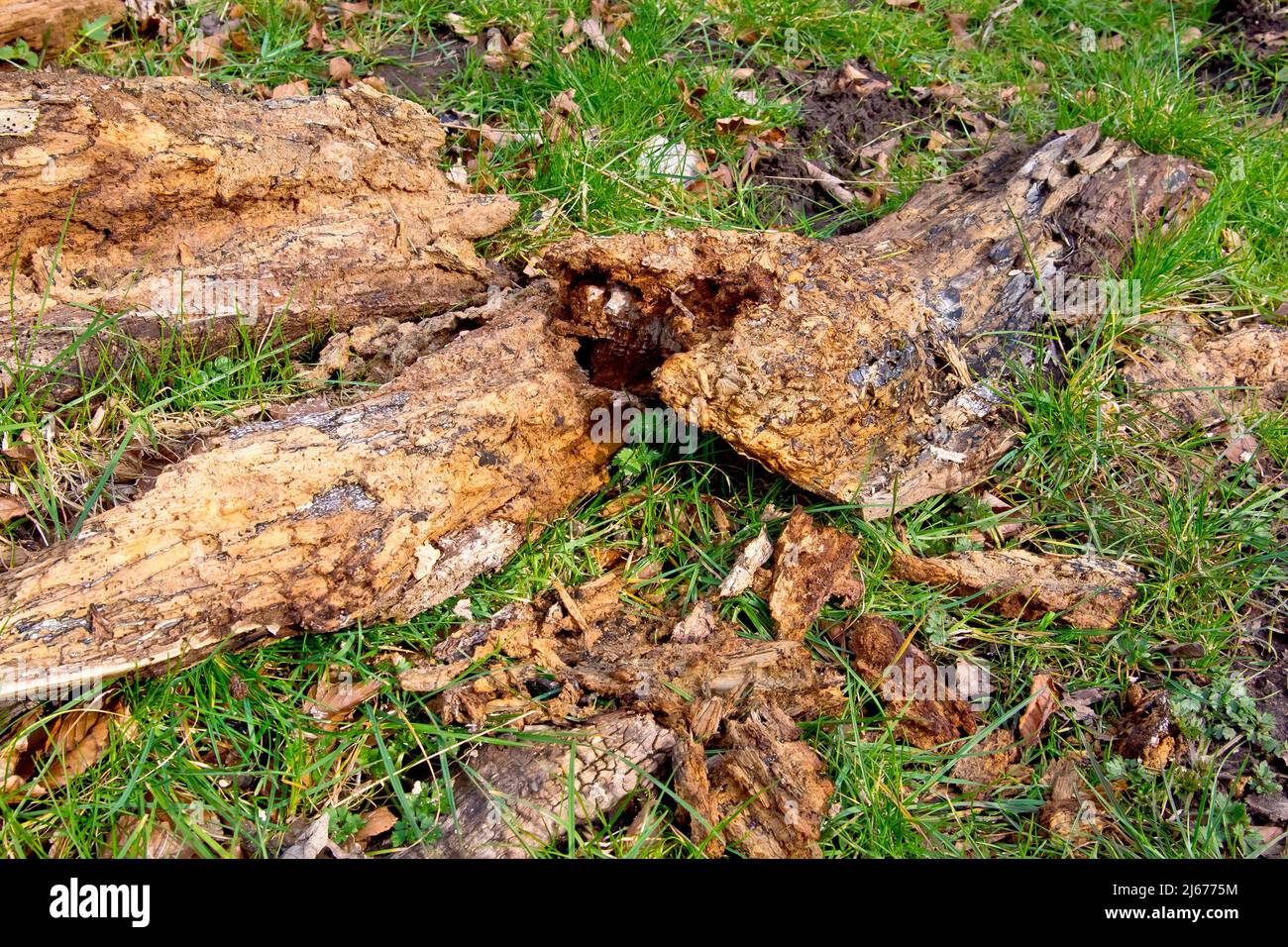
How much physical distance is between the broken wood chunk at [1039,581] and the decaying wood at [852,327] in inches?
9.3

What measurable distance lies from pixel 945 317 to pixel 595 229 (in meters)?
1.47

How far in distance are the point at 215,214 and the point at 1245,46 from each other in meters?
5.22

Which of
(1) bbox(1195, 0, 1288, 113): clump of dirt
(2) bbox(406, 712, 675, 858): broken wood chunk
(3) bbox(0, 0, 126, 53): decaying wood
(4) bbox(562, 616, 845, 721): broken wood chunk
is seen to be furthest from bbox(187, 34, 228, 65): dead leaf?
(1) bbox(1195, 0, 1288, 113): clump of dirt

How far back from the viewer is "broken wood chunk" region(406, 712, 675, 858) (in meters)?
2.32

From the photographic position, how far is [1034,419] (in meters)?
3.27

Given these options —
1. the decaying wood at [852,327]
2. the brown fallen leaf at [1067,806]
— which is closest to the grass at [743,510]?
the brown fallen leaf at [1067,806]

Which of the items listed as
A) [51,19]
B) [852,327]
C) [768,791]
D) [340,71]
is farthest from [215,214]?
[768,791]

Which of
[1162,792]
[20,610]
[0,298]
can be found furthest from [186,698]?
[1162,792]

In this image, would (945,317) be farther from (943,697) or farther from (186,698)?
(186,698)

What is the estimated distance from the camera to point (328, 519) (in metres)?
2.52

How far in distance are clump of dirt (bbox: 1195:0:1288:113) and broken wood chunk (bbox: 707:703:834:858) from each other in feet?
14.6

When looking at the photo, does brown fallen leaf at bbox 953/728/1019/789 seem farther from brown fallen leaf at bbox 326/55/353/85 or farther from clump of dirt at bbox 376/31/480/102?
brown fallen leaf at bbox 326/55/353/85

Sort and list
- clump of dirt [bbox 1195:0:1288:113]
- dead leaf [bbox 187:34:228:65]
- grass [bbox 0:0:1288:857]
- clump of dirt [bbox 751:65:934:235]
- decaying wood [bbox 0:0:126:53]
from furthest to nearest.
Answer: clump of dirt [bbox 1195:0:1288:113] < dead leaf [bbox 187:34:228:65] < clump of dirt [bbox 751:65:934:235] < decaying wood [bbox 0:0:126:53] < grass [bbox 0:0:1288:857]
